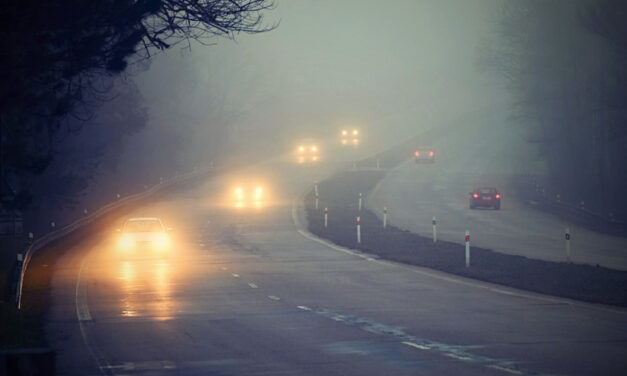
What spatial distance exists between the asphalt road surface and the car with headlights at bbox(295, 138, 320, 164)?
248 feet

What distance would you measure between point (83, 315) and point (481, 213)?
4296cm

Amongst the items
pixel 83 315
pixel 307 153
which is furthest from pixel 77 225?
pixel 307 153

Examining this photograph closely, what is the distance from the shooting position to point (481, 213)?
59156mm

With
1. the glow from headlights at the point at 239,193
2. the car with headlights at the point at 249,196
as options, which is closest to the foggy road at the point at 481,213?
the car with headlights at the point at 249,196

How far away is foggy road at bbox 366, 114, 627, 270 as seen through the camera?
36500 millimetres

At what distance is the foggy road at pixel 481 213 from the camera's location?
120 ft

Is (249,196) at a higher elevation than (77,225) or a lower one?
higher

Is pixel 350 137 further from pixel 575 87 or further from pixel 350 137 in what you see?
pixel 575 87

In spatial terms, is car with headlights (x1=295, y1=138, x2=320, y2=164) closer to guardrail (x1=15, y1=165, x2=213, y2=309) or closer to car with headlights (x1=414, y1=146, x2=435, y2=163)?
car with headlights (x1=414, y1=146, x2=435, y2=163)

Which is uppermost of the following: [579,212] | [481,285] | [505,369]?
[579,212]

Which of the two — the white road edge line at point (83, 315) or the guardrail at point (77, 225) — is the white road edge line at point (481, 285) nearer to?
the white road edge line at point (83, 315)

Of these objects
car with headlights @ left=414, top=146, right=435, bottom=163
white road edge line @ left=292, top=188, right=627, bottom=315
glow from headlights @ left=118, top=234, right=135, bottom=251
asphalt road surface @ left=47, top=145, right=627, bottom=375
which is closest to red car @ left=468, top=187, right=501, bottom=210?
white road edge line @ left=292, top=188, right=627, bottom=315

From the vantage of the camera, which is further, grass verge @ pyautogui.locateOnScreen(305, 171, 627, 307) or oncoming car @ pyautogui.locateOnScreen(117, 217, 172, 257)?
oncoming car @ pyautogui.locateOnScreen(117, 217, 172, 257)

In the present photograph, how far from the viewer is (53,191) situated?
5150 cm
